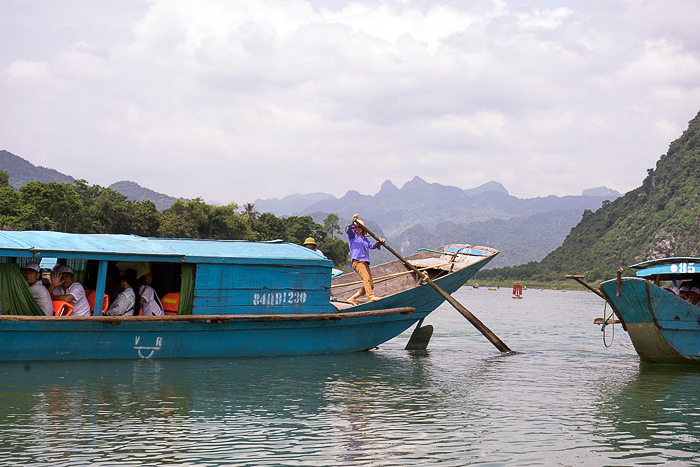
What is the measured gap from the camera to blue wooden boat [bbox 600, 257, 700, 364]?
13.1 metres

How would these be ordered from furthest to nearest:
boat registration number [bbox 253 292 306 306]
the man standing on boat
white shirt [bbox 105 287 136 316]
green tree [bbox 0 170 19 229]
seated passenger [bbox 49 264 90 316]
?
1. green tree [bbox 0 170 19 229]
2. the man standing on boat
3. boat registration number [bbox 253 292 306 306]
4. white shirt [bbox 105 287 136 316]
5. seated passenger [bbox 49 264 90 316]

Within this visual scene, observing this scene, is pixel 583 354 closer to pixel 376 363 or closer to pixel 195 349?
pixel 376 363

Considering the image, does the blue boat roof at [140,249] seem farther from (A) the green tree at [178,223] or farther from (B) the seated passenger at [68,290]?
A: (A) the green tree at [178,223]

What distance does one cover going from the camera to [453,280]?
15.5m

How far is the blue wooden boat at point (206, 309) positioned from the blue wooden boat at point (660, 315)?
3.97 meters

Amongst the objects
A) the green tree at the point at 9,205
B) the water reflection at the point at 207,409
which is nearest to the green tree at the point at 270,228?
the green tree at the point at 9,205

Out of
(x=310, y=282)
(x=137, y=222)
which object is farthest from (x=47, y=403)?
(x=137, y=222)

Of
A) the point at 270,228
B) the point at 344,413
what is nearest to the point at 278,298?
the point at 344,413

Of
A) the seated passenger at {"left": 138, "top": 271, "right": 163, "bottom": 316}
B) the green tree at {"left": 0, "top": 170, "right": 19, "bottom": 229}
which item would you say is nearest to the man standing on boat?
the seated passenger at {"left": 138, "top": 271, "right": 163, "bottom": 316}

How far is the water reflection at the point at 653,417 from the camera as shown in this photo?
750 centimetres

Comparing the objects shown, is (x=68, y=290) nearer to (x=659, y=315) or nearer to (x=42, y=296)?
(x=42, y=296)

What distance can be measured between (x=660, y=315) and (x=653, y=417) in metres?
4.44

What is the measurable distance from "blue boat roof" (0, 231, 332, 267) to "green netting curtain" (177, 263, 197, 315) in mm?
255

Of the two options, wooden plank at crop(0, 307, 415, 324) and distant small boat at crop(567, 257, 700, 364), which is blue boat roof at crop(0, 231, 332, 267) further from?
distant small boat at crop(567, 257, 700, 364)
